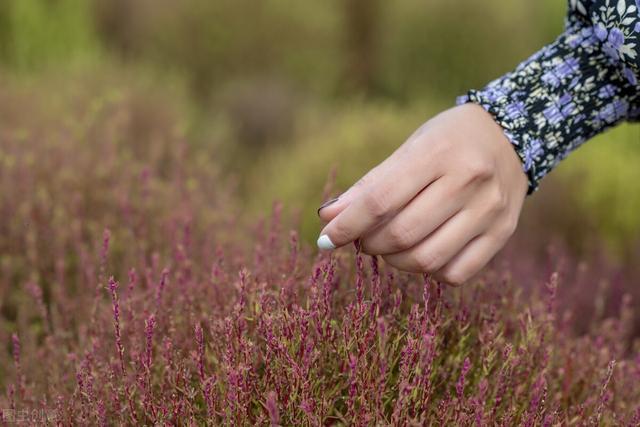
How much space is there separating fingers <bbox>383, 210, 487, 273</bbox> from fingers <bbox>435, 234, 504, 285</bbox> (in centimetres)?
3

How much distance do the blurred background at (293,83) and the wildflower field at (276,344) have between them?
1.09 meters

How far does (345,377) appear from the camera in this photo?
1370 mm

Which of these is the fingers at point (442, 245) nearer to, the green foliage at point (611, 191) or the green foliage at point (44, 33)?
the green foliage at point (611, 191)

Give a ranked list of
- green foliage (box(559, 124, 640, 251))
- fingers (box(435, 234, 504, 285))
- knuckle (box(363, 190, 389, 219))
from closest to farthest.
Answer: knuckle (box(363, 190, 389, 219))
fingers (box(435, 234, 504, 285))
green foliage (box(559, 124, 640, 251))

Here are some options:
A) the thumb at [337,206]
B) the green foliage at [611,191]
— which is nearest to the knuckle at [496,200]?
the thumb at [337,206]

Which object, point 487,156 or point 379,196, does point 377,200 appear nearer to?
point 379,196

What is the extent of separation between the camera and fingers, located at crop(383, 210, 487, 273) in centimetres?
127

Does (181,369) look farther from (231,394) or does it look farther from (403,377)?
(403,377)

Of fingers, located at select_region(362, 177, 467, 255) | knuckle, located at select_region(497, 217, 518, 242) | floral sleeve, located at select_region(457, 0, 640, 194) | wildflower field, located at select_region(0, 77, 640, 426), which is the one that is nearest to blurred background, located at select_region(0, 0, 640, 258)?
wildflower field, located at select_region(0, 77, 640, 426)

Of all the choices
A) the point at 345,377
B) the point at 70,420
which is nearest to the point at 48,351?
the point at 70,420

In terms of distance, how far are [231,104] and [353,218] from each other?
4908mm

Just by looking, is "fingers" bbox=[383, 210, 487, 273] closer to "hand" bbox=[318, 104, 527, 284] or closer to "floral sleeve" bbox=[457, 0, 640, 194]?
"hand" bbox=[318, 104, 527, 284]

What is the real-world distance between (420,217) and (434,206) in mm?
31

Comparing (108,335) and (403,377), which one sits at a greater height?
(403,377)
